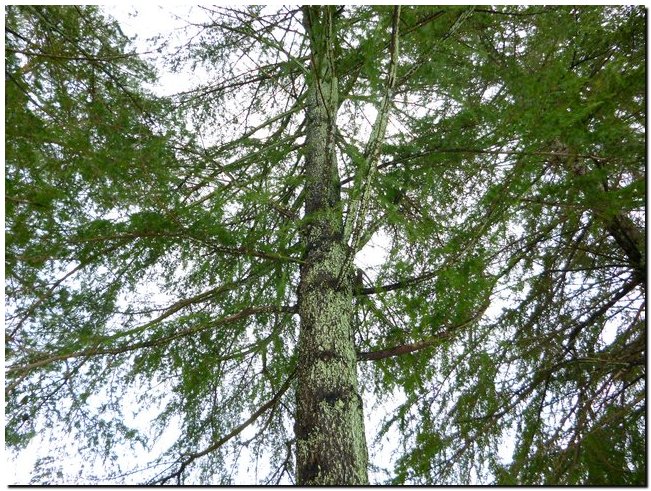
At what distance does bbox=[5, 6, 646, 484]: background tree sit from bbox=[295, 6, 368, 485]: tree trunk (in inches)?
0.6

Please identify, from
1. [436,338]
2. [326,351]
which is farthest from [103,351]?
[436,338]

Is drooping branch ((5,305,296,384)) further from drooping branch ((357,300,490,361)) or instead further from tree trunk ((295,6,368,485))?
drooping branch ((357,300,490,361))

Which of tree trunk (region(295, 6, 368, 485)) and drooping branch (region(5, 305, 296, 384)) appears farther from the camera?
drooping branch (region(5, 305, 296, 384))

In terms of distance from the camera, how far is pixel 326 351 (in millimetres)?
→ 3004

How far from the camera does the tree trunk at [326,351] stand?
260 cm

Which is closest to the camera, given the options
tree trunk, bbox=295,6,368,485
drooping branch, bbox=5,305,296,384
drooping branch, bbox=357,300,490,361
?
tree trunk, bbox=295,6,368,485

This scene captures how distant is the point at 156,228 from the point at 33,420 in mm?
1821

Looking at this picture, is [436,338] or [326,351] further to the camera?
[326,351]

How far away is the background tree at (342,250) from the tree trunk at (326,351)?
1cm

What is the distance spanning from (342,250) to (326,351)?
2.87 ft

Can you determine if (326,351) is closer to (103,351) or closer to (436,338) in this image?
(436,338)

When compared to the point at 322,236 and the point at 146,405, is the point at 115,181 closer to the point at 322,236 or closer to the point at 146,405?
the point at 322,236

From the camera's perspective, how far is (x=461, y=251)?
2.81 meters

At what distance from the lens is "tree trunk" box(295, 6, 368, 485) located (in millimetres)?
2596
